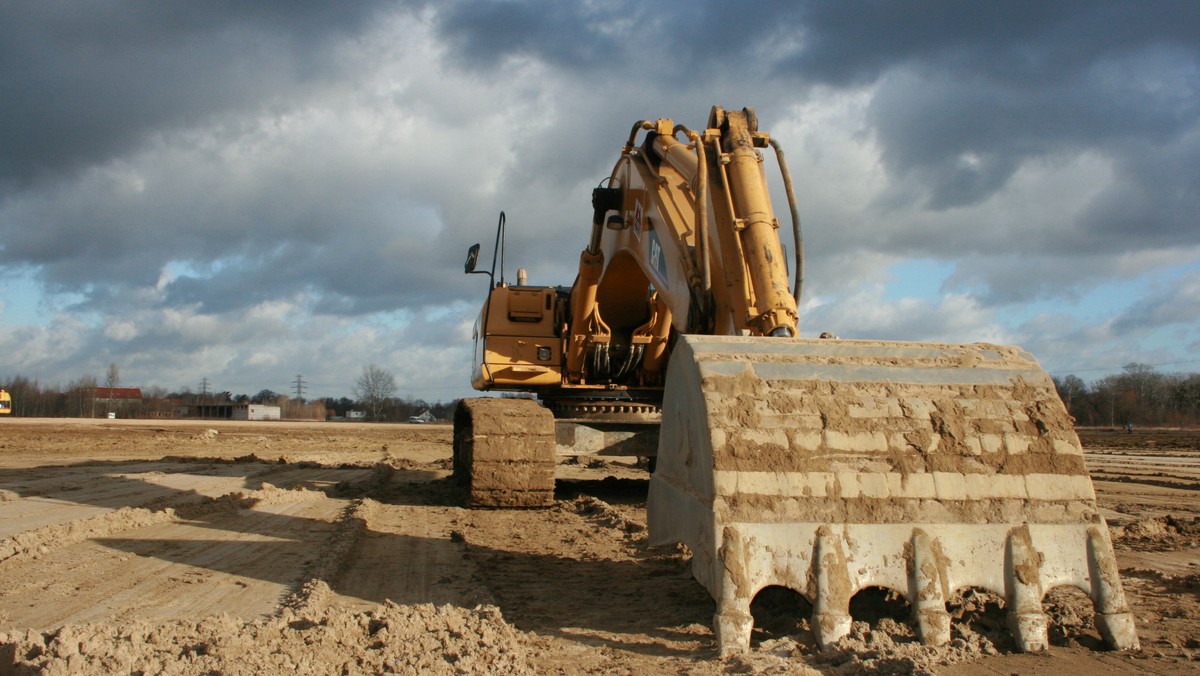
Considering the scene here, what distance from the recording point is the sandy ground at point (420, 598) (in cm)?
332

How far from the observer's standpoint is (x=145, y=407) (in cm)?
Result: 9625

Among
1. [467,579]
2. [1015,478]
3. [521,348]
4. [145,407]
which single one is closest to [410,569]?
[467,579]

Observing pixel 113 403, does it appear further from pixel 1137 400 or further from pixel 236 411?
pixel 1137 400

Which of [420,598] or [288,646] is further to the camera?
[420,598]

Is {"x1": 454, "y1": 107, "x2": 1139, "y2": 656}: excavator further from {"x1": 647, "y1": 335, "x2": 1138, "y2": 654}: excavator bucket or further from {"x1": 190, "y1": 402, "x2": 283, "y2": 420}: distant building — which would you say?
{"x1": 190, "y1": 402, "x2": 283, "y2": 420}: distant building

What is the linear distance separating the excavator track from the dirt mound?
14.4ft

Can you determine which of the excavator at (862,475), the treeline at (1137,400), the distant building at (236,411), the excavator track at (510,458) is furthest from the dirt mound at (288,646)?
the distant building at (236,411)

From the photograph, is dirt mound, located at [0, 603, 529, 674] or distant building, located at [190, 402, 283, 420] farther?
distant building, located at [190, 402, 283, 420]

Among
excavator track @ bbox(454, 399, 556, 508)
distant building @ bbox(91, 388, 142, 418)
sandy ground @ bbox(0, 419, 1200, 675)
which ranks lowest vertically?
sandy ground @ bbox(0, 419, 1200, 675)

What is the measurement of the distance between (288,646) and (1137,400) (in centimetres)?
9599

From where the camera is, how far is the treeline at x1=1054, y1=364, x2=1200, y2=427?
7550cm

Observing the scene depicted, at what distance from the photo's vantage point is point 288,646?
11.3 feet

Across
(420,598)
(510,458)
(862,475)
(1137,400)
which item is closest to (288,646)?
(420,598)

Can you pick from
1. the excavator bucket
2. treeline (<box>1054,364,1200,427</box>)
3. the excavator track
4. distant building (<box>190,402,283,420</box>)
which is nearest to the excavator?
the excavator bucket
